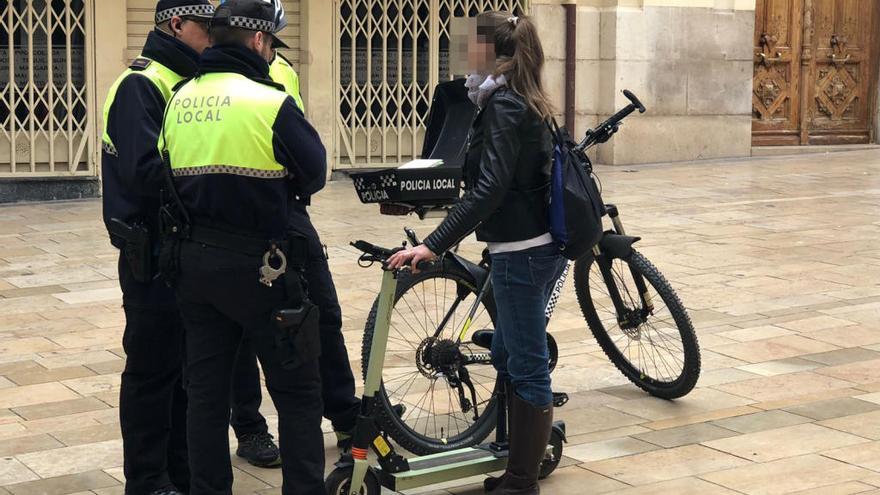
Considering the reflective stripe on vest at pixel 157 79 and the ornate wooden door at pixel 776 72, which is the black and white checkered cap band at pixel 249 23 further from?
the ornate wooden door at pixel 776 72

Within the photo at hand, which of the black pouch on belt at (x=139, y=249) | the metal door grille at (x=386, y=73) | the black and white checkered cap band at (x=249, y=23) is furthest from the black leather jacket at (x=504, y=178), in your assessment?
the metal door grille at (x=386, y=73)

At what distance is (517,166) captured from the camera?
4.66 meters

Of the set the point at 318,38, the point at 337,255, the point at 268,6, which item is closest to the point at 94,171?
the point at 318,38

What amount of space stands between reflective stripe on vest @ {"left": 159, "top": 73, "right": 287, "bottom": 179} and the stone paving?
140 centimetres

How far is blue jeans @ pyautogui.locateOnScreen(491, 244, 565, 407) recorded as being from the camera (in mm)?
4730

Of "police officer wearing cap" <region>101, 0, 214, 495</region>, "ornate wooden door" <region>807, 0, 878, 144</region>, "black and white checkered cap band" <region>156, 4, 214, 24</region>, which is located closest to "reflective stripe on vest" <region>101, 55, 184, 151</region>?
"police officer wearing cap" <region>101, 0, 214, 495</region>

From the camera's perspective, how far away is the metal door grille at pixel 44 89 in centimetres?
1253

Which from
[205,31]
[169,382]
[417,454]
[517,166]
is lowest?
[417,454]

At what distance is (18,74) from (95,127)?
84cm

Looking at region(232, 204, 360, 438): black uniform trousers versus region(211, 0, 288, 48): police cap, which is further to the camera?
region(232, 204, 360, 438): black uniform trousers

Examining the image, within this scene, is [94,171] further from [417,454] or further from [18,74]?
[417,454]

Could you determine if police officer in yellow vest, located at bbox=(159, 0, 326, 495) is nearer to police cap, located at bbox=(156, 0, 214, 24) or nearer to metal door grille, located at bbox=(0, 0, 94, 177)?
police cap, located at bbox=(156, 0, 214, 24)

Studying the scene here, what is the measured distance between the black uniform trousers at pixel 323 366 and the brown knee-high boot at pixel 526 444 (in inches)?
30.0

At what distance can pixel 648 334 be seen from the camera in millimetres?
6191
